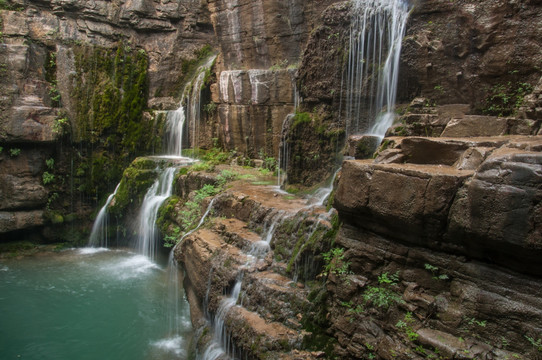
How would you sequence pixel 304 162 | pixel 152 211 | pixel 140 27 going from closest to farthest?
pixel 304 162 → pixel 152 211 → pixel 140 27

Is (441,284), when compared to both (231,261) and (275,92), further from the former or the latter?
(275,92)

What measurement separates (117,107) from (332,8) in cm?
993

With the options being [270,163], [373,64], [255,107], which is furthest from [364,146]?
[255,107]

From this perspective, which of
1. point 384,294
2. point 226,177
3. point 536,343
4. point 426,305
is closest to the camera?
point 536,343

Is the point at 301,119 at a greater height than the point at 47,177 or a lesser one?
greater

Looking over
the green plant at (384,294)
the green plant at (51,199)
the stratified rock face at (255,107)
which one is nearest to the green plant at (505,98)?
the green plant at (384,294)

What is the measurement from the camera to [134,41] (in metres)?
16.8

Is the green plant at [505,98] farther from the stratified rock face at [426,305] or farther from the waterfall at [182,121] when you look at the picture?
the waterfall at [182,121]

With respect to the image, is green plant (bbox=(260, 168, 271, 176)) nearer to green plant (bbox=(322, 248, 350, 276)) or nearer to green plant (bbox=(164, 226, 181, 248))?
green plant (bbox=(164, 226, 181, 248))

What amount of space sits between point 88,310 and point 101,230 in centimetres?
484

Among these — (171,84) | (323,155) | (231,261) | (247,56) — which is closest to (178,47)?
(171,84)

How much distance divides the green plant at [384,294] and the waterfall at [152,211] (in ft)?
28.7

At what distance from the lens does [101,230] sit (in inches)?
538

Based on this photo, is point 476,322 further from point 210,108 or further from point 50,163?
point 50,163
